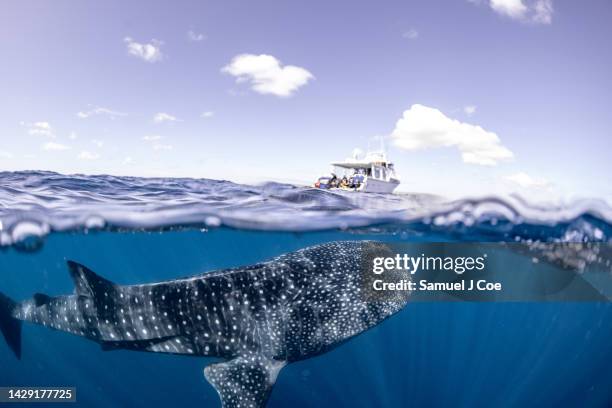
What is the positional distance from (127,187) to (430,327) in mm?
53859

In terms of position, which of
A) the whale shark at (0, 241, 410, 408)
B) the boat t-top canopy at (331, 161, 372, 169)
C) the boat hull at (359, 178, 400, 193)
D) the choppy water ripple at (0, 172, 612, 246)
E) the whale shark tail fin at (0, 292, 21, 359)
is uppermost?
the boat t-top canopy at (331, 161, 372, 169)

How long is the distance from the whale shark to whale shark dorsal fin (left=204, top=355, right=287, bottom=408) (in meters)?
0.03

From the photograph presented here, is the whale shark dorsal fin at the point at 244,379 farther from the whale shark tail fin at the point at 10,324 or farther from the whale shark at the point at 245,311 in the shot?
the whale shark tail fin at the point at 10,324

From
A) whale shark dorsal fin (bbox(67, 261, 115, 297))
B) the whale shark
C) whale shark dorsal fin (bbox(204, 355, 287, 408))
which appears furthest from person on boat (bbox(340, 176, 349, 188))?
whale shark dorsal fin (bbox(67, 261, 115, 297))

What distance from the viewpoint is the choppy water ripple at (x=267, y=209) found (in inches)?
498

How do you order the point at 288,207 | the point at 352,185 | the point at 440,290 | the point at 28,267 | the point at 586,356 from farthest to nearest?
the point at 586,356, the point at 28,267, the point at 352,185, the point at 288,207, the point at 440,290

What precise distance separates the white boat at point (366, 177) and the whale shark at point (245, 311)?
6.79 meters

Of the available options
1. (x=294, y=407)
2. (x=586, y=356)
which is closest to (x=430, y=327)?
(x=586, y=356)

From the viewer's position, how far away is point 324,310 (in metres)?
6.99

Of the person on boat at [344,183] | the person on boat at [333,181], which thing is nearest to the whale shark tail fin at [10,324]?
Result: the person on boat at [333,181]

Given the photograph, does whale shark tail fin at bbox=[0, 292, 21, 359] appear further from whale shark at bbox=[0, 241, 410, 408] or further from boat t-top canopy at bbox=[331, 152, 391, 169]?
boat t-top canopy at bbox=[331, 152, 391, 169]

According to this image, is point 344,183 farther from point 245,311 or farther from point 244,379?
point 244,379

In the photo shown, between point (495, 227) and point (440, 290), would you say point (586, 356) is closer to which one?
point (495, 227)

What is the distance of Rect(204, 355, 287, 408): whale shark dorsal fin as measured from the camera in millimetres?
6254
